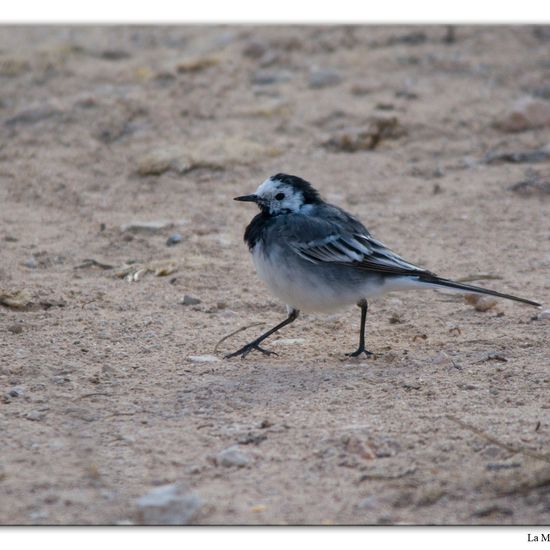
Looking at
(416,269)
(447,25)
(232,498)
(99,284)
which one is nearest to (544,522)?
(232,498)

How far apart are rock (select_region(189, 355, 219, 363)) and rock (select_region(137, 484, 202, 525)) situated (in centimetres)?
196

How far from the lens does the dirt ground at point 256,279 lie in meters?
4.90

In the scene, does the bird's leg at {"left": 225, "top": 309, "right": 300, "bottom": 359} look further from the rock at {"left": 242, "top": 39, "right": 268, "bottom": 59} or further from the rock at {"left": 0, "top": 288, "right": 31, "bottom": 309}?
the rock at {"left": 242, "top": 39, "right": 268, "bottom": 59}

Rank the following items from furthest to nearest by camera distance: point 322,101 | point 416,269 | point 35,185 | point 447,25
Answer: point 447,25
point 322,101
point 35,185
point 416,269

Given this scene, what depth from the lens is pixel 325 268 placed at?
6.81m

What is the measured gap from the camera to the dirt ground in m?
4.90

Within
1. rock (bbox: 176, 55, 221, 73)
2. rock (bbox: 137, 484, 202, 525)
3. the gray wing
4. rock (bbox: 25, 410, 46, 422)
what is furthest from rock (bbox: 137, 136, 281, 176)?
rock (bbox: 137, 484, 202, 525)

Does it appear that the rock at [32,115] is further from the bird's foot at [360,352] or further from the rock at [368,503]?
the rock at [368,503]

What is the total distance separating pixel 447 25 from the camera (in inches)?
509

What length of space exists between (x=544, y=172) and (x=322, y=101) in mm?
2663

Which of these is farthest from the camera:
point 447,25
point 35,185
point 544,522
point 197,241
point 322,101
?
point 447,25

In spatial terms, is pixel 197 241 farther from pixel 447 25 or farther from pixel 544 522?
pixel 447 25

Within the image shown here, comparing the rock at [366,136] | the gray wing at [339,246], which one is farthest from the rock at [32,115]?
the gray wing at [339,246]

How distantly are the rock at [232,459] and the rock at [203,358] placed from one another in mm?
1478
